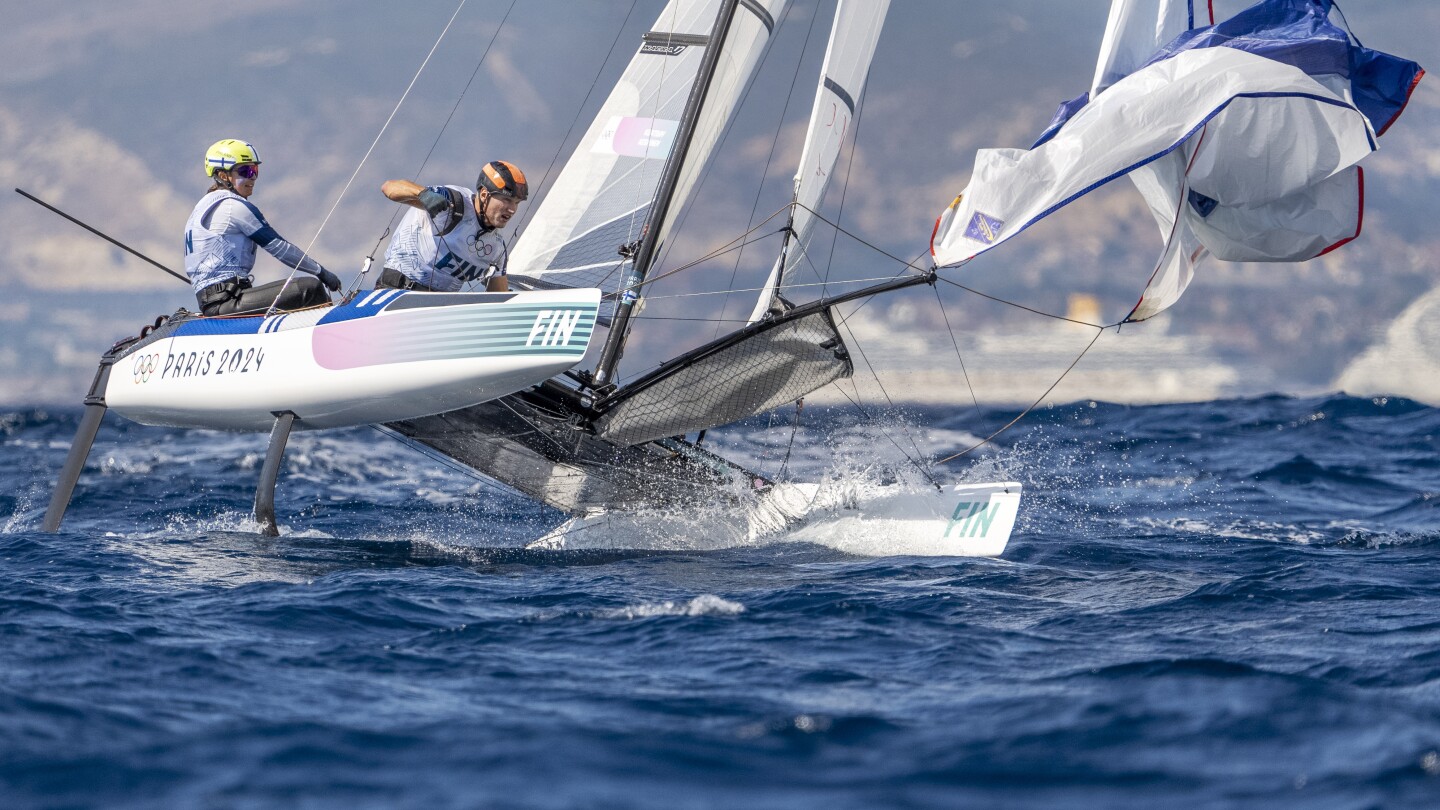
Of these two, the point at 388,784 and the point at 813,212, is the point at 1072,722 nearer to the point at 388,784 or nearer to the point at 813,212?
the point at 388,784

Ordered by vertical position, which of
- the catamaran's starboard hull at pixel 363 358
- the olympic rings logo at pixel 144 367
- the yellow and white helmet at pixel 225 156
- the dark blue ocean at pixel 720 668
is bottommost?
the dark blue ocean at pixel 720 668

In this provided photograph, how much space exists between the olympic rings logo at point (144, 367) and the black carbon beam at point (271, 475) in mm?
934

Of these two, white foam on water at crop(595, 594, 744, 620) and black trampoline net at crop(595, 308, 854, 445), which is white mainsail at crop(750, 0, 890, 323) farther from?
white foam on water at crop(595, 594, 744, 620)

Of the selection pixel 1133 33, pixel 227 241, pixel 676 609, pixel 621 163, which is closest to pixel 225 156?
pixel 227 241

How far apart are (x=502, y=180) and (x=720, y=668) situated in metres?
3.15

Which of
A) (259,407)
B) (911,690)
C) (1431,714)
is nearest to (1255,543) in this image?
(1431,714)

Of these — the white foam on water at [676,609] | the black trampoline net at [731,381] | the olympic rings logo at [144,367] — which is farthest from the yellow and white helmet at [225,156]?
the white foam on water at [676,609]

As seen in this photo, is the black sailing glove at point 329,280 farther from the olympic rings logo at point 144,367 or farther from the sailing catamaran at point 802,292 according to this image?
the olympic rings logo at point 144,367

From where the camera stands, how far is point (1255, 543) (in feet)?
20.5

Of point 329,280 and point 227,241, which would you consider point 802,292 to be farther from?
point 227,241

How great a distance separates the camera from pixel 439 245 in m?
6.04

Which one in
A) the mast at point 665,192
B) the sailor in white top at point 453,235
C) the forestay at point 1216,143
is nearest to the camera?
A: the forestay at point 1216,143

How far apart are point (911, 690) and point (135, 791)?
1870 mm

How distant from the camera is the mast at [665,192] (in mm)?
6328
